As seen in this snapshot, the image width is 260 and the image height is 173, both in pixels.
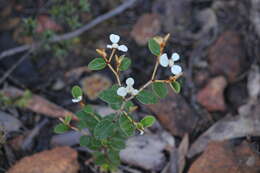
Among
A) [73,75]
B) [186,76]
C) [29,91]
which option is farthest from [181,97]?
[29,91]

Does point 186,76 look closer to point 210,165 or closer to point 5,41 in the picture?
point 210,165

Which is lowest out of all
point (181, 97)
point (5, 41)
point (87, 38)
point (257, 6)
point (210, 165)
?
point (210, 165)

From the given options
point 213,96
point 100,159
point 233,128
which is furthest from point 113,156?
point 213,96

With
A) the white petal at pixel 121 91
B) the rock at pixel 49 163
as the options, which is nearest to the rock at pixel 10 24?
the rock at pixel 49 163

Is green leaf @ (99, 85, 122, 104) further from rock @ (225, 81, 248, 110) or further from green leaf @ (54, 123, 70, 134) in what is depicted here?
rock @ (225, 81, 248, 110)

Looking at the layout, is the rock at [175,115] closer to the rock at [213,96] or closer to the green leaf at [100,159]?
the rock at [213,96]
